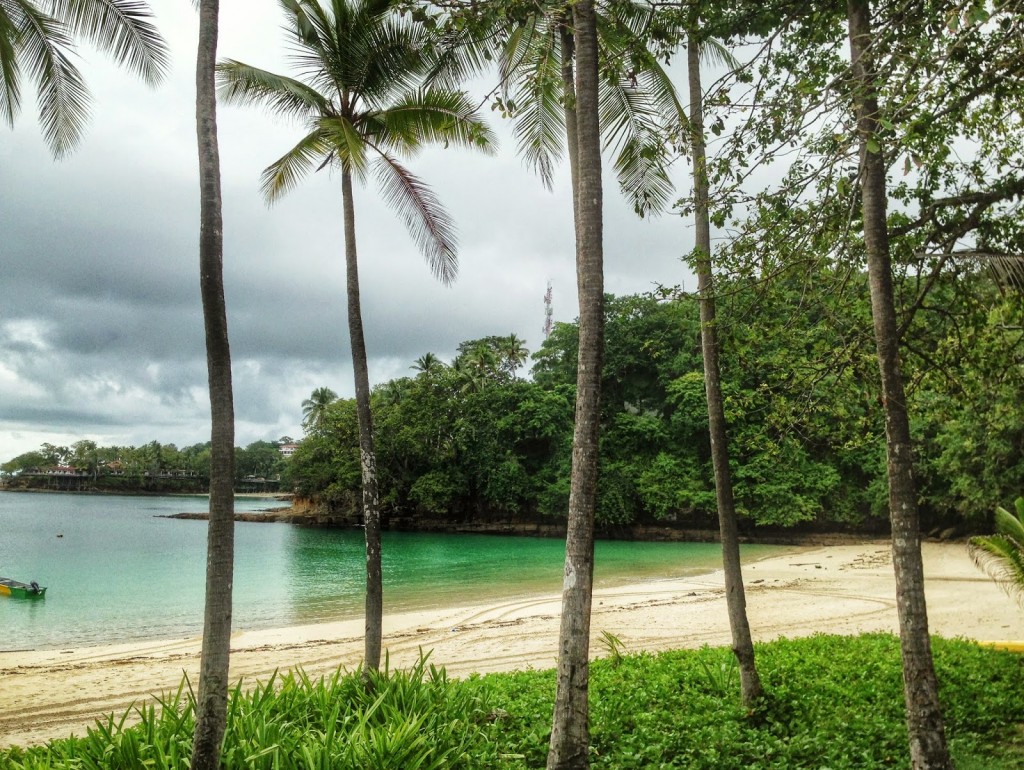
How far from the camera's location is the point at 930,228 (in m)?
6.82

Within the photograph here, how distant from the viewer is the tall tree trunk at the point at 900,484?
480 centimetres

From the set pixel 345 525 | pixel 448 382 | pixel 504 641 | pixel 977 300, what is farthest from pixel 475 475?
pixel 977 300

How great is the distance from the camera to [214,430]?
4.46 meters

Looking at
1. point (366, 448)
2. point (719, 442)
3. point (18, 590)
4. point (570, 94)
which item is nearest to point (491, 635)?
point (366, 448)

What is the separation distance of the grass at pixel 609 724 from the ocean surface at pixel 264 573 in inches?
505

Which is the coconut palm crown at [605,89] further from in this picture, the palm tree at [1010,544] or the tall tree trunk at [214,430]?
the palm tree at [1010,544]

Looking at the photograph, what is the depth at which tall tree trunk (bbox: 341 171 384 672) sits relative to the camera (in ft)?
24.5

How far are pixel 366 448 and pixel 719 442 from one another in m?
3.91

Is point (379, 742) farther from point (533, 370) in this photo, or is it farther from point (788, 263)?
point (533, 370)

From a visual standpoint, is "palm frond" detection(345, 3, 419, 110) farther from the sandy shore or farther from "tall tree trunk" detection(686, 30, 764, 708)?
the sandy shore

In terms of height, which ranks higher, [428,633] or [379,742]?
[379,742]

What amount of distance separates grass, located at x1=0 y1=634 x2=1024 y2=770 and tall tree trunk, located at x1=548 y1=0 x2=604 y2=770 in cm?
102

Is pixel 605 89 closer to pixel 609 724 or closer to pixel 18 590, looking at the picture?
pixel 609 724

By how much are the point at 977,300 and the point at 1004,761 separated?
4.34 metres
